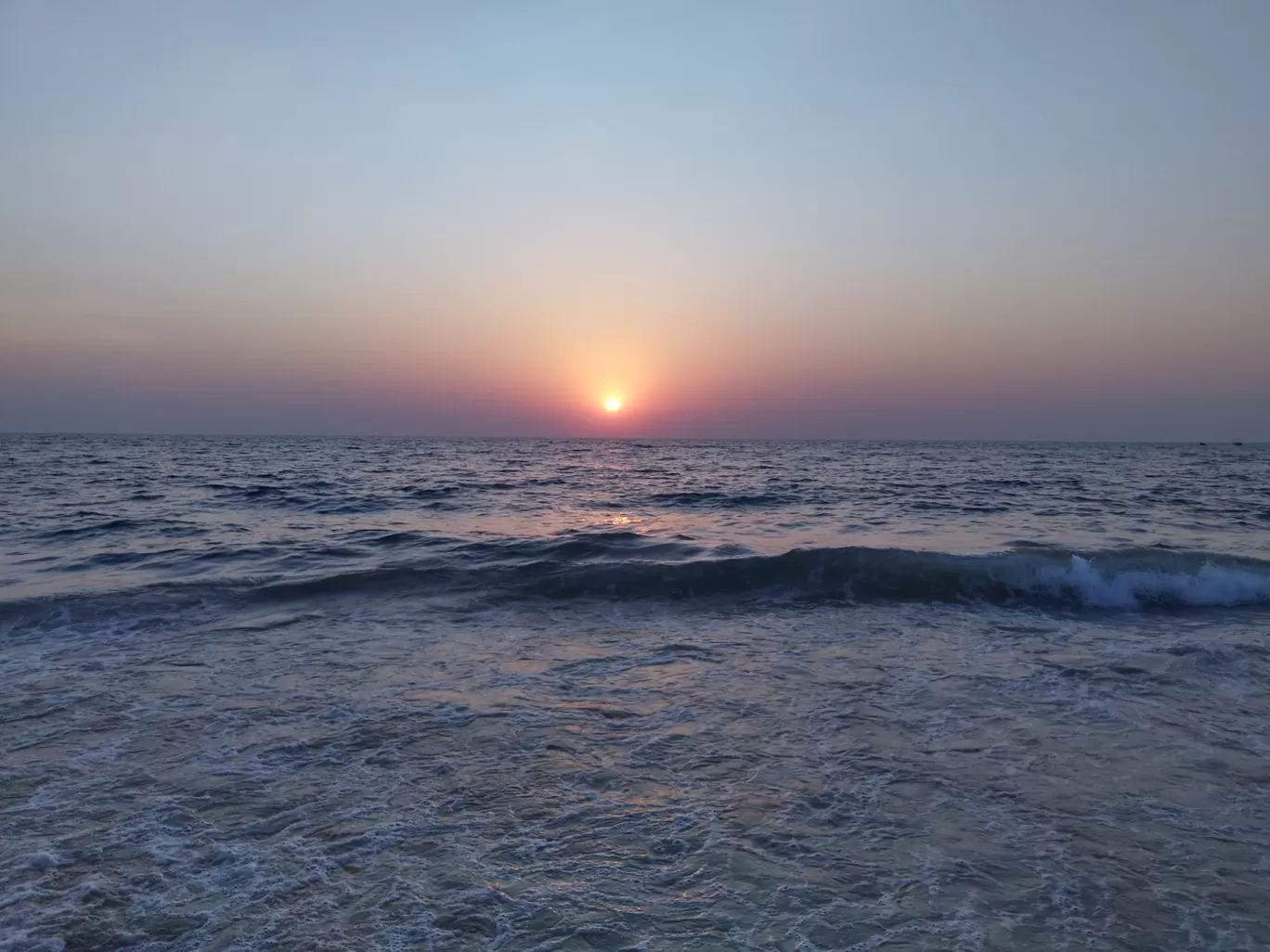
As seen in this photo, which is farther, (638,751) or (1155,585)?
(1155,585)

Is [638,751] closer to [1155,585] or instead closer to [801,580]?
A: [801,580]

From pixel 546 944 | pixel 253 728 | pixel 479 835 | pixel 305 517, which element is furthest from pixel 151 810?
pixel 305 517

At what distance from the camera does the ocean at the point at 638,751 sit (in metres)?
4.09

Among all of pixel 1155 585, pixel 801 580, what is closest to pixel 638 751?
pixel 801 580

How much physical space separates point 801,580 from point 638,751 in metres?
8.29

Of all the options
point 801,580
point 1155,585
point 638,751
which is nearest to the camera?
point 638,751

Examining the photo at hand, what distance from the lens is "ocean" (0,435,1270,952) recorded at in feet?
13.4

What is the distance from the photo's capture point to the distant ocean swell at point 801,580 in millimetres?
12695

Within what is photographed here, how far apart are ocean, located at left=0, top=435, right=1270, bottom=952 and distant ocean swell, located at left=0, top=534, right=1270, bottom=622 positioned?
3.6 inches

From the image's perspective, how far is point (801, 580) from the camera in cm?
1393

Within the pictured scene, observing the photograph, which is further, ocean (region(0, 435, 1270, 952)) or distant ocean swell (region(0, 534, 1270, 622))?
distant ocean swell (region(0, 534, 1270, 622))

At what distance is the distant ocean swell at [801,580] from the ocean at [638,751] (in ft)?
0.30

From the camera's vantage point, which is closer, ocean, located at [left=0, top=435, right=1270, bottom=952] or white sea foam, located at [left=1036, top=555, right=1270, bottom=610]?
ocean, located at [left=0, top=435, right=1270, bottom=952]

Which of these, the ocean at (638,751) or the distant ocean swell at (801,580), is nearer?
the ocean at (638,751)
